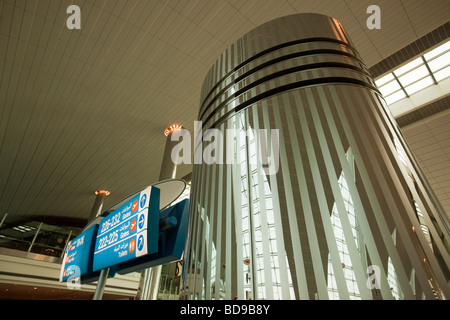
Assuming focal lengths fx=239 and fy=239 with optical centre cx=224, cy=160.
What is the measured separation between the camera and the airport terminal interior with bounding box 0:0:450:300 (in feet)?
2.42

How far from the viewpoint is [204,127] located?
143 cm

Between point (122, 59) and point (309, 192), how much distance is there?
7465 mm

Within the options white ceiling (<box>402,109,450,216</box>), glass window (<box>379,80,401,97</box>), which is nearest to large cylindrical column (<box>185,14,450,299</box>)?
glass window (<box>379,80,401,97</box>)

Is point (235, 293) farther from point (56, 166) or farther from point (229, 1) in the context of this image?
point (56, 166)

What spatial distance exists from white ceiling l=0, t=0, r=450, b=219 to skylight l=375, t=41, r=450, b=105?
1.47 m

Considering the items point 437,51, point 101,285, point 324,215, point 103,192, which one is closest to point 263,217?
point 324,215

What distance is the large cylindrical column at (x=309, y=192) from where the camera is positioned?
683 mm

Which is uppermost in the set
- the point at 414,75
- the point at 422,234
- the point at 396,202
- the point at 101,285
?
the point at 414,75

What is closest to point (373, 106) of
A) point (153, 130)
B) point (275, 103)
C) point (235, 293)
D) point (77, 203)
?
point (275, 103)

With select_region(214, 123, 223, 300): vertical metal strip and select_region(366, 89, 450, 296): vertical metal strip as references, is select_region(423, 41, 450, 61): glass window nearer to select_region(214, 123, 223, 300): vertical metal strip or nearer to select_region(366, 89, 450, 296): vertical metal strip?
select_region(366, 89, 450, 296): vertical metal strip

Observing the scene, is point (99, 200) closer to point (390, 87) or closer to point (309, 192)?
point (390, 87)

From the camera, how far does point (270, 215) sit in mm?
852

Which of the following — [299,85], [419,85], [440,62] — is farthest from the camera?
[419,85]

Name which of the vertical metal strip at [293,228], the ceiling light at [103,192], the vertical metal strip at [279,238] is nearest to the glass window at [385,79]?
the vertical metal strip at [293,228]
